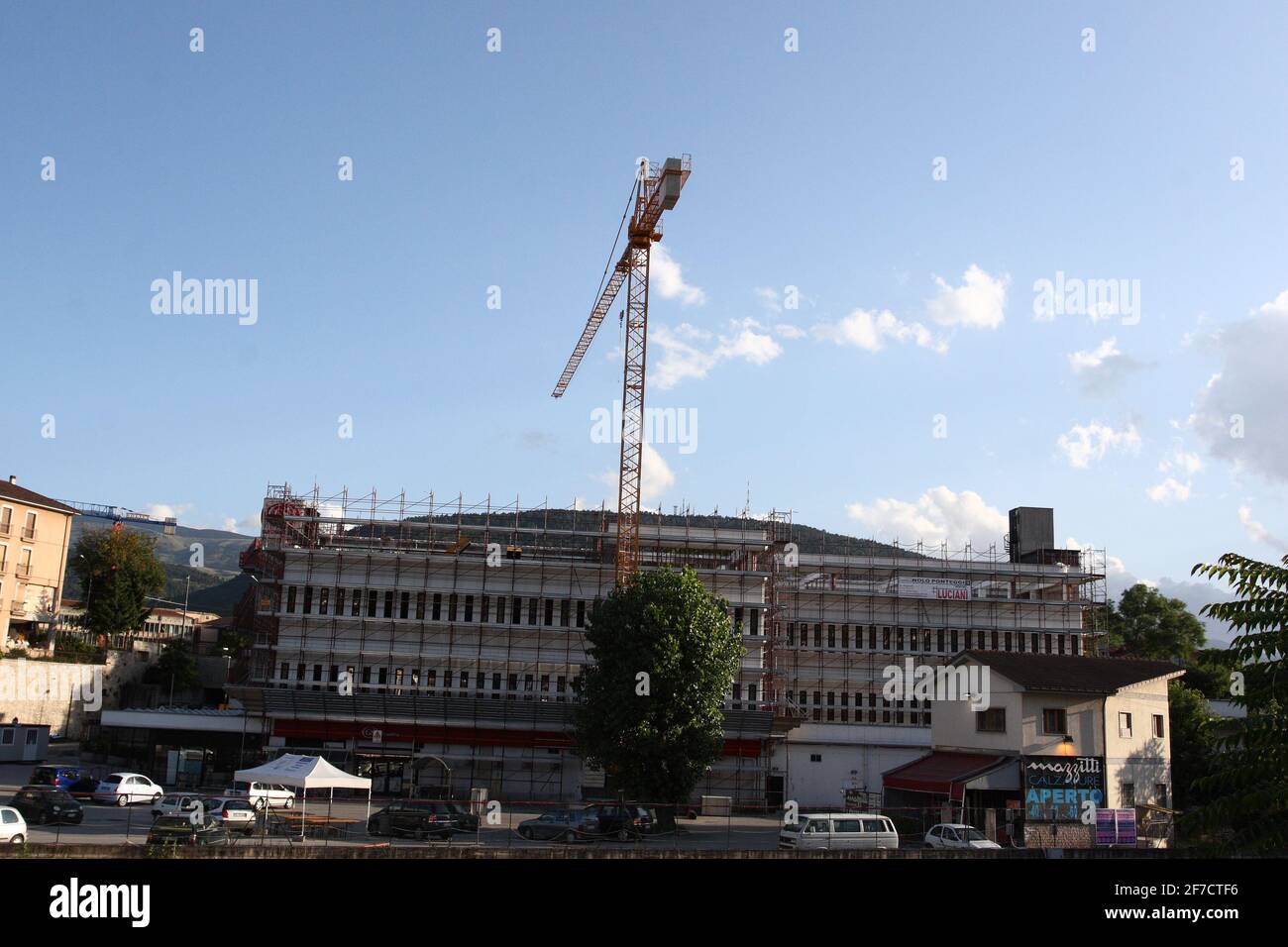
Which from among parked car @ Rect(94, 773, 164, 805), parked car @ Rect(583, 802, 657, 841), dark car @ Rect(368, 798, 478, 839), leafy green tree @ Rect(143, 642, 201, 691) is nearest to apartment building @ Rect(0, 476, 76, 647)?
leafy green tree @ Rect(143, 642, 201, 691)

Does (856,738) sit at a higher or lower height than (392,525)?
lower

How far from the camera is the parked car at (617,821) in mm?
34125

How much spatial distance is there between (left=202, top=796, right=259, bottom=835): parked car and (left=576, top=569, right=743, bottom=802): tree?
1625 centimetres

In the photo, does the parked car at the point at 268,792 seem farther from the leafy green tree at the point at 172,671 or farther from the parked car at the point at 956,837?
the leafy green tree at the point at 172,671

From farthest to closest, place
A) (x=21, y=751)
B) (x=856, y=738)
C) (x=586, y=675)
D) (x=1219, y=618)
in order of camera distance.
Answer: (x=856, y=738) → (x=21, y=751) → (x=586, y=675) → (x=1219, y=618)

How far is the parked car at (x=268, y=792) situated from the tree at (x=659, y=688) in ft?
43.2

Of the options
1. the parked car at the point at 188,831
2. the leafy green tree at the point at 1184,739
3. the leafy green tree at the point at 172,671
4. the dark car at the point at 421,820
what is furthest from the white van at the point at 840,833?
the leafy green tree at the point at 172,671

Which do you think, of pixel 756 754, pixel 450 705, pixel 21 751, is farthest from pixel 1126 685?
pixel 21 751

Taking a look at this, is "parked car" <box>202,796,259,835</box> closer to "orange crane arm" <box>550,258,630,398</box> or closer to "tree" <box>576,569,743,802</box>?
"tree" <box>576,569,743,802</box>

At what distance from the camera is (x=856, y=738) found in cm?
6194

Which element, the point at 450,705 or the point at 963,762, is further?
the point at 450,705
